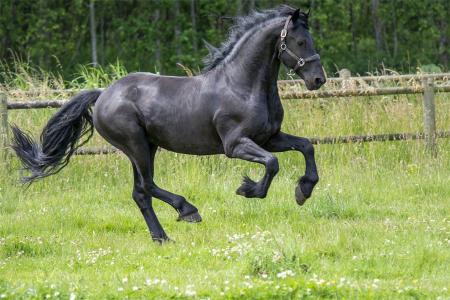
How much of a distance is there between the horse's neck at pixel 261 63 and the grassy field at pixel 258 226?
1.35 m

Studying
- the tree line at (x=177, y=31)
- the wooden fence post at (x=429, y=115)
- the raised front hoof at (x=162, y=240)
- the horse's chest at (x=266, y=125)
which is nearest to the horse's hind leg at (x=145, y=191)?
the raised front hoof at (x=162, y=240)

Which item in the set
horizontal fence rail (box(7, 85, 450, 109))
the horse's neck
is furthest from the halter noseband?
horizontal fence rail (box(7, 85, 450, 109))

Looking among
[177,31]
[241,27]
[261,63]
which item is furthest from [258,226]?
[177,31]

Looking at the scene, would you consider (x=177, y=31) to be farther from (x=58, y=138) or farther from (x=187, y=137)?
(x=187, y=137)

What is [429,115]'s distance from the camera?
11531 millimetres

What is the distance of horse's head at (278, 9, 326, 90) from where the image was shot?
25.6 feet

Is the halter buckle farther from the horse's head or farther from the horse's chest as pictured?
the horse's chest

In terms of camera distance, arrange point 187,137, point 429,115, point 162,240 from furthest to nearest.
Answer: point 429,115
point 187,137
point 162,240

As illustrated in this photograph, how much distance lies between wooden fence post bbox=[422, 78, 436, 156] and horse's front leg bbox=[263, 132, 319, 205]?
3.87 metres

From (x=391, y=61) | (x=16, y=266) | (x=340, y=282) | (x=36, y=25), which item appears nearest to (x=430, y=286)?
(x=340, y=282)

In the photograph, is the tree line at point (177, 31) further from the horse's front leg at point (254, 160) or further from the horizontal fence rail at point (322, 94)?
the horse's front leg at point (254, 160)

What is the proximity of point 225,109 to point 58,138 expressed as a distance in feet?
6.48

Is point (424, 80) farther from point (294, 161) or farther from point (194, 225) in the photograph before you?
point (194, 225)

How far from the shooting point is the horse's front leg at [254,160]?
25.3ft
